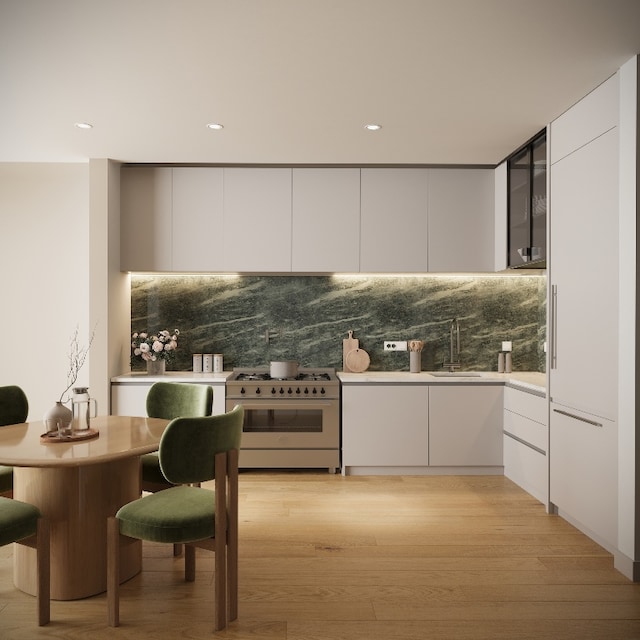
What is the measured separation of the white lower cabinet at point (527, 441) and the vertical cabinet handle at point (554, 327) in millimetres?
349

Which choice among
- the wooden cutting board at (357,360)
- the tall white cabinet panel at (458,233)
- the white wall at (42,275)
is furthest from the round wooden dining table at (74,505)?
the tall white cabinet panel at (458,233)

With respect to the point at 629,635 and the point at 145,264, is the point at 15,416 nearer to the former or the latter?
the point at 145,264

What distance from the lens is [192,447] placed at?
245 centimetres

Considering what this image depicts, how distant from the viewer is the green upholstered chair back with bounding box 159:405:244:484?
94.4 inches

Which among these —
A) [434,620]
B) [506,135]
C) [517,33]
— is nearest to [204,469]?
[434,620]

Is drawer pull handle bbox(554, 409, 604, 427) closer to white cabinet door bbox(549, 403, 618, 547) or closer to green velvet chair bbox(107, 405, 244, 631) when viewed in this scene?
white cabinet door bbox(549, 403, 618, 547)

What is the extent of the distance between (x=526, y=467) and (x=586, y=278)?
5.41ft

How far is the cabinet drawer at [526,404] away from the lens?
4.14m

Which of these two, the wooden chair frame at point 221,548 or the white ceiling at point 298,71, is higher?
the white ceiling at point 298,71

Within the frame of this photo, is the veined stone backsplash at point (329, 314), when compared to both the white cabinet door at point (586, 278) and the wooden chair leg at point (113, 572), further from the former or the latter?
the wooden chair leg at point (113, 572)

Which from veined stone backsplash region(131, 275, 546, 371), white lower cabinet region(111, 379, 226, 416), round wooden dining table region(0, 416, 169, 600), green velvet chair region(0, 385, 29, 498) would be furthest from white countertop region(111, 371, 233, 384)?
round wooden dining table region(0, 416, 169, 600)

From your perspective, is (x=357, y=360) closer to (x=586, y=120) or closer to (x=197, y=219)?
(x=197, y=219)

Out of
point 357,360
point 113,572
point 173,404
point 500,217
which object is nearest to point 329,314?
point 357,360

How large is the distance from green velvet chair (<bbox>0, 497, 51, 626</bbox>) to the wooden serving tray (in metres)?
0.31
